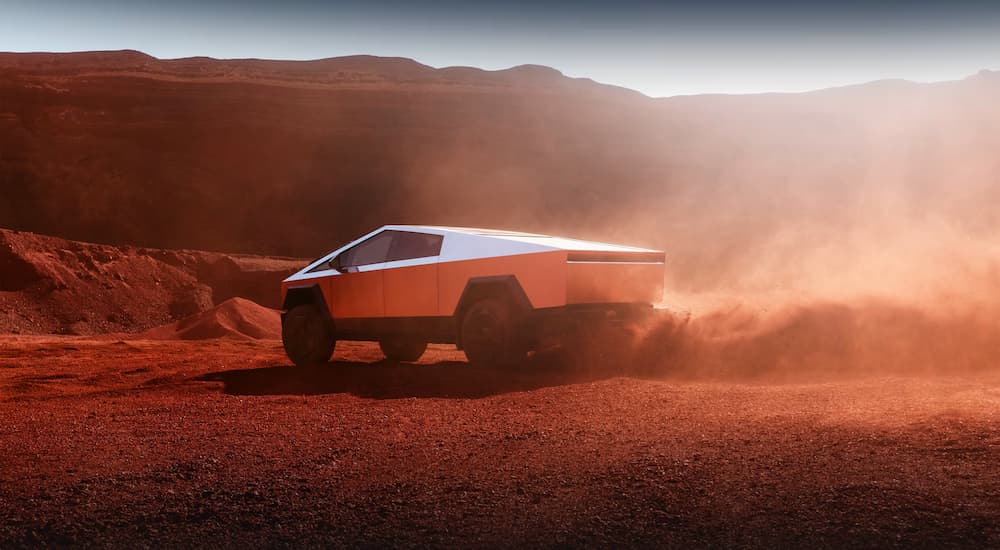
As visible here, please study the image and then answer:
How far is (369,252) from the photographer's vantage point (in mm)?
11125

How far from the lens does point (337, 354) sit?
13.9m

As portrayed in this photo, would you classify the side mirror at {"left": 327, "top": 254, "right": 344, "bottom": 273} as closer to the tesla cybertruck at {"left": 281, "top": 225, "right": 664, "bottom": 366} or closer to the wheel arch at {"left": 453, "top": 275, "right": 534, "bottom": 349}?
the tesla cybertruck at {"left": 281, "top": 225, "right": 664, "bottom": 366}

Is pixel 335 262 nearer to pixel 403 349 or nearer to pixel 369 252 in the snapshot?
pixel 369 252

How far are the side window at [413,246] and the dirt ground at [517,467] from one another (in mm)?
2236

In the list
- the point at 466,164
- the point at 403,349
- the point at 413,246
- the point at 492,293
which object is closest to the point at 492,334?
the point at 492,293

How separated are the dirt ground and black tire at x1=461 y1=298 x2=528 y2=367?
0.97 metres

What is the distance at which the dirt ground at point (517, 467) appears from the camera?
4219mm

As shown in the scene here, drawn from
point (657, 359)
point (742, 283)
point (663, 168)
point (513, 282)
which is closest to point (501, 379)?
point (513, 282)

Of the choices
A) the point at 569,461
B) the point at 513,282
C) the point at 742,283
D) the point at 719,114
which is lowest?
the point at 742,283

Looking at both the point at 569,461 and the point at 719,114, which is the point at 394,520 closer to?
the point at 569,461

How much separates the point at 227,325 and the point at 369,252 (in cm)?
859

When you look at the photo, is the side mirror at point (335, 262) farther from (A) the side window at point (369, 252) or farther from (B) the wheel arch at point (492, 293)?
(B) the wheel arch at point (492, 293)

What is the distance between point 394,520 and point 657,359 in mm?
6634

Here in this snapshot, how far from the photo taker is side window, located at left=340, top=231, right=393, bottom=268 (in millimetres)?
11000
